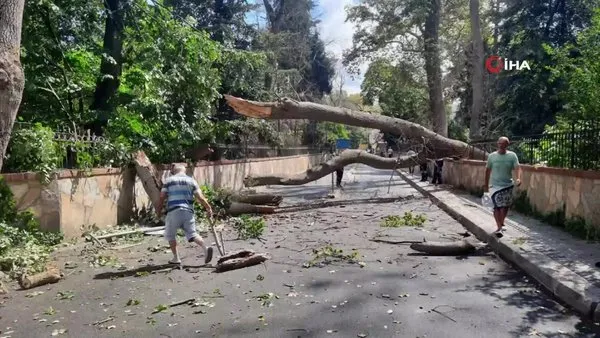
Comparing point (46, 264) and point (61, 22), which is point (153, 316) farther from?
point (61, 22)

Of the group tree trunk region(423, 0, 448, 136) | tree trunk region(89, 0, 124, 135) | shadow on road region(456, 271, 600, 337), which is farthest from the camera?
tree trunk region(423, 0, 448, 136)

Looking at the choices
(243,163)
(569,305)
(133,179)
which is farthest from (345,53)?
(569,305)

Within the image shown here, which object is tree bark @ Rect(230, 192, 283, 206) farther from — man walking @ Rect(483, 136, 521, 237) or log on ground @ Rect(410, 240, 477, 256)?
man walking @ Rect(483, 136, 521, 237)

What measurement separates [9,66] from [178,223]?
3.07 m

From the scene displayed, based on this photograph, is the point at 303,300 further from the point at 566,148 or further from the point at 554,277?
the point at 566,148

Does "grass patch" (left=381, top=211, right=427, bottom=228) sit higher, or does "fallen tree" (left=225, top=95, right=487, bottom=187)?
"fallen tree" (left=225, top=95, right=487, bottom=187)

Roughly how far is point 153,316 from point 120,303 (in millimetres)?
764

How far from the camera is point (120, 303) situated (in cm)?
585

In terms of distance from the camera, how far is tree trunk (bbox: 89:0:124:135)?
14031 mm

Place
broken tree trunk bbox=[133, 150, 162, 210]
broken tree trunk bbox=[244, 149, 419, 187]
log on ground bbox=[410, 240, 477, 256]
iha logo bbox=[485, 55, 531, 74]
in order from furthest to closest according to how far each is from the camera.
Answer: iha logo bbox=[485, 55, 531, 74], broken tree trunk bbox=[244, 149, 419, 187], broken tree trunk bbox=[133, 150, 162, 210], log on ground bbox=[410, 240, 477, 256]

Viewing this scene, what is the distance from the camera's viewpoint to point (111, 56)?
13883 mm

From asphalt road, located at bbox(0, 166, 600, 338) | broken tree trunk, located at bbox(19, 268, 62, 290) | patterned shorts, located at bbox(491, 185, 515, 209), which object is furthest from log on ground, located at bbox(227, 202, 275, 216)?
patterned shorts, located at bbox(491, 185, 515, 209)

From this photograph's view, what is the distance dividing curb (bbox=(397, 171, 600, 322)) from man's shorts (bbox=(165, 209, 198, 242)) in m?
4.67

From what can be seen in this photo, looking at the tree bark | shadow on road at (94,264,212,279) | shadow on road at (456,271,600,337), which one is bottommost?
shadow on road at (94,264,212,279)
